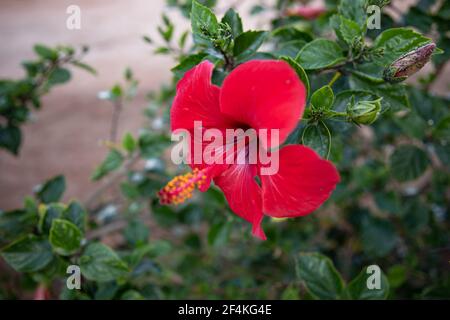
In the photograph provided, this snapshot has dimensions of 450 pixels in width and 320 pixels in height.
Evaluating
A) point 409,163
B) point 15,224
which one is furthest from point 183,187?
point 409,163

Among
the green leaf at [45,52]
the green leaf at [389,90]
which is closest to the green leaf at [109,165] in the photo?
the green leaf at [45,52]

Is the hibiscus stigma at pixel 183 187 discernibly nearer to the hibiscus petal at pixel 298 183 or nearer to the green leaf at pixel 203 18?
the hibiscus petal at pixel 298 183

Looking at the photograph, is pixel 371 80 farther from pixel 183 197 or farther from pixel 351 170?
pixel 351 170

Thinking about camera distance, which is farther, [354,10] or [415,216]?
[415,216]

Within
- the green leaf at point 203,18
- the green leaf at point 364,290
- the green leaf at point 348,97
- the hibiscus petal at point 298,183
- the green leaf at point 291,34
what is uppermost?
the green leaf at point 291,34

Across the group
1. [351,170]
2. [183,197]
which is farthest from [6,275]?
[351,170]

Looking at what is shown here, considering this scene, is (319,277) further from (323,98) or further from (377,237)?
(377,237)

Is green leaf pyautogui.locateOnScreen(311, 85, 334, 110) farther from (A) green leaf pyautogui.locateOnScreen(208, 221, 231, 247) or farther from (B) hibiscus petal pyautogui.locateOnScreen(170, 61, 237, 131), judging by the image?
(A) green leaf pyautogui.locateOnScreen(208, 221, 231, 247)
